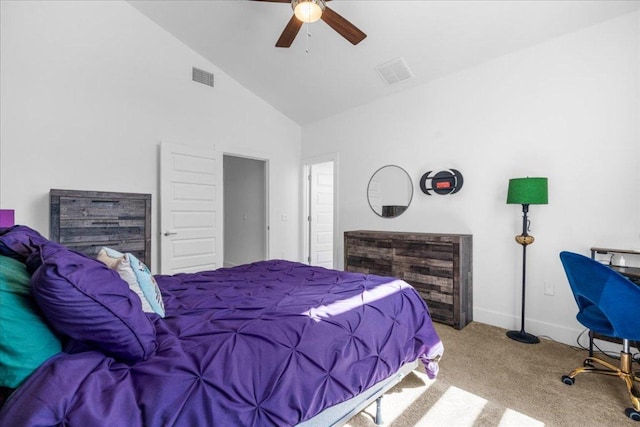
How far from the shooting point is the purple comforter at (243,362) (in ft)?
2.81

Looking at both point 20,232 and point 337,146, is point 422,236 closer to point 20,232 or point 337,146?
point 337,146

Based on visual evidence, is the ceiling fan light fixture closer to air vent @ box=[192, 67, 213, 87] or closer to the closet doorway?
air vent @ box=[192, 67, 213, 87]

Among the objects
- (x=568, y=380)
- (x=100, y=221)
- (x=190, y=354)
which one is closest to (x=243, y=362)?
(x=190, y=354)

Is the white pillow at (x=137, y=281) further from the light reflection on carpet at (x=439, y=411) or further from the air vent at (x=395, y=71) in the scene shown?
the air vent at (x=395, y=71)

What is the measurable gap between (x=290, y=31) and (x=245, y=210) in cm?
362

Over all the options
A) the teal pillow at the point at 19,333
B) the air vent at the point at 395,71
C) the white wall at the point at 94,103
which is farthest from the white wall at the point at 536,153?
the teal pillow at the point at 19,333

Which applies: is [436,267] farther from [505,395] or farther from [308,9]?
[308,9]

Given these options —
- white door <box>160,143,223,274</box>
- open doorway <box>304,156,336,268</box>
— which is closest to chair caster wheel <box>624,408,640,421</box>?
open doorway <box>304,156,336,268</box>

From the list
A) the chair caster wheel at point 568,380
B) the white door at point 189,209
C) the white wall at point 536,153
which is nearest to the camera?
the chair caster wheel at point 568,380

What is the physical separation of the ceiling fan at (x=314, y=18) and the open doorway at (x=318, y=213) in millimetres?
2538

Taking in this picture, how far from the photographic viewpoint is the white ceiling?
2.67m

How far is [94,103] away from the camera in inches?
130

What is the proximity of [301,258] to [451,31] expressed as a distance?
371 cm

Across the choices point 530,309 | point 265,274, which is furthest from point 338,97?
point 530,309
